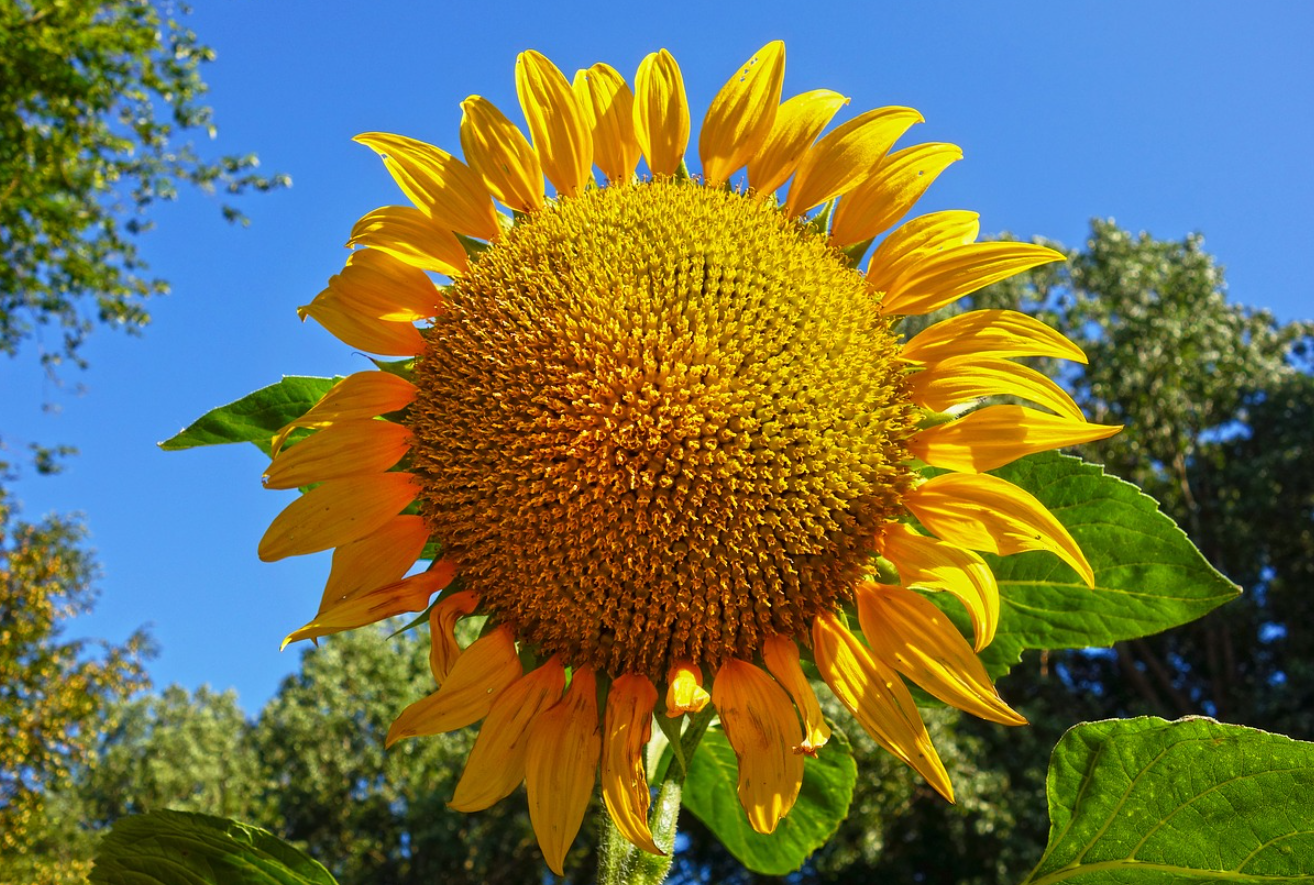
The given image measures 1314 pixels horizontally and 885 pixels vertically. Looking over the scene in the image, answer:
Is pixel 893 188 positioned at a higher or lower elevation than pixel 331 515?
higher

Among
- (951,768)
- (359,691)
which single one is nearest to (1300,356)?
(951,768)

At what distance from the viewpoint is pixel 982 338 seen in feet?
4.85

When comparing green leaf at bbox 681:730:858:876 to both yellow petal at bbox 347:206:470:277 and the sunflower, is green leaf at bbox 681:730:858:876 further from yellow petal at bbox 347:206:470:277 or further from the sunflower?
yellow petal at bbox 347:206:470:277

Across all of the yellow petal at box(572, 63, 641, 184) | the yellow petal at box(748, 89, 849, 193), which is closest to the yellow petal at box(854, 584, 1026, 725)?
the yellow petal at box(748, 89, 849, 193)

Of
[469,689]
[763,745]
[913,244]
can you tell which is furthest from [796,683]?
[913,244]

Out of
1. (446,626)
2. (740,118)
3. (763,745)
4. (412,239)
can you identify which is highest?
(740,118)

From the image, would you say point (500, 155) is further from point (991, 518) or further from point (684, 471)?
point (991, 518)

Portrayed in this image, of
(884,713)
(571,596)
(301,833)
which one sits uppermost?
(301,833)

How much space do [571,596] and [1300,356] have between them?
30217mm

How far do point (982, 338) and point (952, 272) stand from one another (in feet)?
0.39

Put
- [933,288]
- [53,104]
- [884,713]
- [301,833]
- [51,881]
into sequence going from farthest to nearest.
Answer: [301,833] < [51,881] < [53,104] < [933,288] < [884,713]

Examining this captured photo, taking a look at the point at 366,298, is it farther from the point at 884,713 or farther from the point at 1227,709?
the point at 1227,709

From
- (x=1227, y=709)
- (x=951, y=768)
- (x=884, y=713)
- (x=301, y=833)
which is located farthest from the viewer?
(x=301, y=833)

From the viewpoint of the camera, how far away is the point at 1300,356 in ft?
85.4
